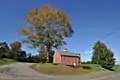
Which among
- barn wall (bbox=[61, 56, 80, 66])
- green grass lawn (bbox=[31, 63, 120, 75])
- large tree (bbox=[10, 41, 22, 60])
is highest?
large tree (bbox=[10, 41, 22, 60])

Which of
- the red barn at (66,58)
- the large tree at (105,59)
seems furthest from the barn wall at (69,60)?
the large tree at (105,59)

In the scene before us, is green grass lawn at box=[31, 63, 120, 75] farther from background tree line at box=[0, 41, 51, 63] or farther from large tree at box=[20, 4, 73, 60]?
background tree line at box=[0, 41, 51, 63]

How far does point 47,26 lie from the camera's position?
60.4 meters

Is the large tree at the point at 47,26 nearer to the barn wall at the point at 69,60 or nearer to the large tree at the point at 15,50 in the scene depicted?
the barn wall at the point at 69,60

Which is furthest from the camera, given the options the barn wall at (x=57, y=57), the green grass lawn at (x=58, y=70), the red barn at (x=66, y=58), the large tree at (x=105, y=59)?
the barn wall at (x=57, y=57)

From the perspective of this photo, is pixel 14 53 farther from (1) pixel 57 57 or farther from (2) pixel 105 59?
(2) pixel 105 59

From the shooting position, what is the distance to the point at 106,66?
77.6 m

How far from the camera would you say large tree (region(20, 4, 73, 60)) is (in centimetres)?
6062

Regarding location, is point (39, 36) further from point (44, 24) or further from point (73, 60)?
point (73, 60)

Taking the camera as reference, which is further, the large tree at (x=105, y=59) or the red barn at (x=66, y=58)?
the large tree at (x=105, y=59)

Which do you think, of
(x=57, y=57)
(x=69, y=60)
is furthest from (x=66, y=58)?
(x=57, y=57)

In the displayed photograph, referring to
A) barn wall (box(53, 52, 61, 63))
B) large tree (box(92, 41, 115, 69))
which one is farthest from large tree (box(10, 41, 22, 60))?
large tree (box(92, 41, 115, 69))

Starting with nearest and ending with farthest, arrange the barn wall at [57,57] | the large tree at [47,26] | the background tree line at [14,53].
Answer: the large tree at [47,26], the barn wall at [57,57], the background tree line at [14,53]

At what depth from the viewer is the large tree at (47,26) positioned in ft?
199
